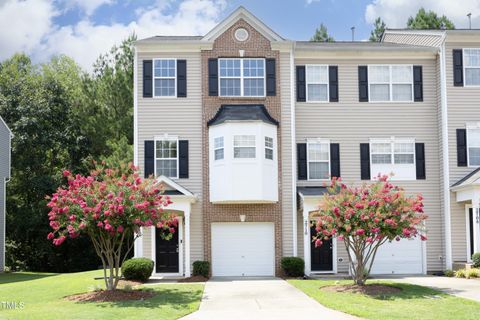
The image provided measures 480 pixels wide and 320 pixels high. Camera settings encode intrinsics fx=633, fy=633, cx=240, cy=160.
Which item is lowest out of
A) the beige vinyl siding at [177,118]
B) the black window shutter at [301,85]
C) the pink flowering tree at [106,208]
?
the pink flowering tree at [106,208]

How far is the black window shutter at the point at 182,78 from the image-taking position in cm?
2645

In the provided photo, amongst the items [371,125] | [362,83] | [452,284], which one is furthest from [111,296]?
[362,83]

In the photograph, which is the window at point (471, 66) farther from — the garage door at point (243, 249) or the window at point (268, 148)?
the garage door at point (243, 249)

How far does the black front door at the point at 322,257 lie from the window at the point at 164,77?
8.88 meters

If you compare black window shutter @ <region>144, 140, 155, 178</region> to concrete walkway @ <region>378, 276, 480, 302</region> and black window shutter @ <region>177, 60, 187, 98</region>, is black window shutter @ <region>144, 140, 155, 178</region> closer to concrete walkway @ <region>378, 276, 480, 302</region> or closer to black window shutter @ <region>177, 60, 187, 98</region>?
black window shutter @ <region>177, 60, 187, 98</region>

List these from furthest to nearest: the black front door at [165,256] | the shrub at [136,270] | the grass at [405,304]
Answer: the black front door at [165,256] < the shrub at [136,270] < the grass at [405,304]

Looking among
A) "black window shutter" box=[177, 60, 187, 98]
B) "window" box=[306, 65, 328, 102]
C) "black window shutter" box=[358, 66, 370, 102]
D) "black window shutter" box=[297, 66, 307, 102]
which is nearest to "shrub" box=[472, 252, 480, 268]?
"black window shutter" box=[358, 66, 370, 102]

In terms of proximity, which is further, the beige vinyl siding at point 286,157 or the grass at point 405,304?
the beige vinyl siding at point 286,157

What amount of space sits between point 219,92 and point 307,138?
4.24 meters

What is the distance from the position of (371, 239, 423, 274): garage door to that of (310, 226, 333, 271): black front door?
196 cm

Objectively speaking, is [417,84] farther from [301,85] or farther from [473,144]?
[301,85]

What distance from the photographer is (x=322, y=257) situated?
2683 centimetres

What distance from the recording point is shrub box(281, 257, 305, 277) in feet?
81.5

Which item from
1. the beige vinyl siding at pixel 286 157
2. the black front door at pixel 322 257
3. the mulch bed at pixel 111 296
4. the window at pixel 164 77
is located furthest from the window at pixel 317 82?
the mulch bed at pixel 111 296
